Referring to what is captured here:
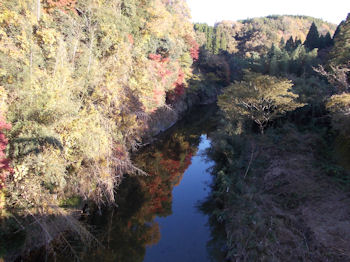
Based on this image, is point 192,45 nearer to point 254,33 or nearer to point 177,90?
point 177,90

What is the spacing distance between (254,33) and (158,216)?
2960 inches

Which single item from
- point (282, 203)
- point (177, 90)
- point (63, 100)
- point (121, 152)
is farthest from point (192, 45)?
point (63, 100)

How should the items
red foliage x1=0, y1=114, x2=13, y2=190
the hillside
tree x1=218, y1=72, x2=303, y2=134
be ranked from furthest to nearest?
the hillside < tree x1=218, y1=72, x2=303, y2=134 < red foliage x1=0, y1=114, x2=13, y2=190

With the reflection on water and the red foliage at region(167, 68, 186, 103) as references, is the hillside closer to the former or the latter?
the red foliage at region(167, 68, 186, 103)

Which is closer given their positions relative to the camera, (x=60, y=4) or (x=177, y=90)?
(x=60, y=4)

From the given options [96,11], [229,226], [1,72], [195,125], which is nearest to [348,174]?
[229,226]

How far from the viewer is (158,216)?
438 inches

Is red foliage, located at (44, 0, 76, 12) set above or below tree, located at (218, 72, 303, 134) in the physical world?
above

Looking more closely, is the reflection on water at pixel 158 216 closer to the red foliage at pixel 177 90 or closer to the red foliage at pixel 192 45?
the red foliage at pixel 177 90

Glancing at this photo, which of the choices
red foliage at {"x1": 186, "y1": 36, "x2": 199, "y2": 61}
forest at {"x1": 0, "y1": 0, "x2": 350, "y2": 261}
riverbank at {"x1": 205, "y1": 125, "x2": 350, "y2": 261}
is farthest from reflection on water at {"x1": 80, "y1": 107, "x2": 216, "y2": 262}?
red foliage at {"x1": 186, "y1": 36, "x2": 199, "y2": 61}

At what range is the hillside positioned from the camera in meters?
60.0

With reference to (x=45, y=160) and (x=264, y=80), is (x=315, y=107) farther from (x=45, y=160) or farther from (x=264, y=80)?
(x=45, y=160)

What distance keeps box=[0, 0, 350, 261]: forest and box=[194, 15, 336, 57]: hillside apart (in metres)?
40.0

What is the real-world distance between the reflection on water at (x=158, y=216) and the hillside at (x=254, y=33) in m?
41.8
